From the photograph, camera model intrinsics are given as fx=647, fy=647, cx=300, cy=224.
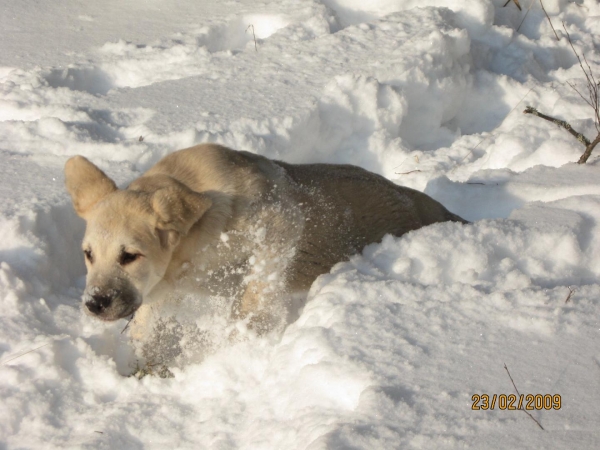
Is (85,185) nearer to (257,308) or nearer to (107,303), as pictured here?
(107,303)

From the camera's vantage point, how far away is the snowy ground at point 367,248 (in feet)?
9.70

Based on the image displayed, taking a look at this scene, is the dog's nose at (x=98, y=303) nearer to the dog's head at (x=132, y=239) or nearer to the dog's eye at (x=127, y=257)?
the dog's head at (x=132, y=239)

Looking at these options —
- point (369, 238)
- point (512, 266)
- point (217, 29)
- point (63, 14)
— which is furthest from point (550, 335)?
point (63, 14)

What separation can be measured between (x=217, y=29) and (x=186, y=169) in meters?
4.51

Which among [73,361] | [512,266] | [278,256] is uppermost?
[512,266]

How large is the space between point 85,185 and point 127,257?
0.66 metres

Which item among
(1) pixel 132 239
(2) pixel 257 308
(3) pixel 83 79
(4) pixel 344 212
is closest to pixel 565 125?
(4) pixel 344 212

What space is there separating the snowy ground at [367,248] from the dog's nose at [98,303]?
1.44 ft

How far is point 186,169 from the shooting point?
13.8 ft

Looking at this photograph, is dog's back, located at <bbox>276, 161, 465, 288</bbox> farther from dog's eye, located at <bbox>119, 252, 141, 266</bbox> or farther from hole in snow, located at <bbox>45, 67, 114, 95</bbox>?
hole in snow, located at <bbox>45, 67, 114, 95</bbox>

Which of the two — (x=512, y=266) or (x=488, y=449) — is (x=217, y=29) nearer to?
(x=512, y=266)
